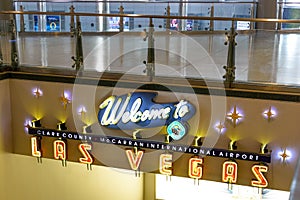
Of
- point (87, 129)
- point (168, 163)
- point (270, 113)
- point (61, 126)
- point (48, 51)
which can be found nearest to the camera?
point (270, 113)

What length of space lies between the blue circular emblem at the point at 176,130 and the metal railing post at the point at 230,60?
69 cm

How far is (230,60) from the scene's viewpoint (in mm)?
4918

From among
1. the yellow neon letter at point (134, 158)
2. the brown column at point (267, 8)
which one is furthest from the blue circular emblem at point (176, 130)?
the brown column at point (267, 8)

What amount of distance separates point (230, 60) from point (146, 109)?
112cm

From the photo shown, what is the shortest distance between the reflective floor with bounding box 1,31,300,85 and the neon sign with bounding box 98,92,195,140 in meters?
0.36

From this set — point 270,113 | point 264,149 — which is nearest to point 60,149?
point 264,149

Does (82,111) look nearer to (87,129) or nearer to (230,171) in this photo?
(87,129)

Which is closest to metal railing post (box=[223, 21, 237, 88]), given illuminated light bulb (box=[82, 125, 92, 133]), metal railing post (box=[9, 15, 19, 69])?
illuminated light bulb (box=[82, 125, 92, 133])

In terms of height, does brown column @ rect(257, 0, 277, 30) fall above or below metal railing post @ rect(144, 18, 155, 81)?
above

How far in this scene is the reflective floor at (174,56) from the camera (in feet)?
17.0

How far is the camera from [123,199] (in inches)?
350

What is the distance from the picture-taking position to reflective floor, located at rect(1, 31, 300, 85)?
518 centimetres

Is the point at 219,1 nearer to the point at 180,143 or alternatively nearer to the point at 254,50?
the point at 254,50

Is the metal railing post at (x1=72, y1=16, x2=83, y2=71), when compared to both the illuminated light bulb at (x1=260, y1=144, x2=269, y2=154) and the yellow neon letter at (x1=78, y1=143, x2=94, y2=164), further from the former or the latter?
the illuminated light bulb at (x1=260, y1=144, x2=269, y2=154)
